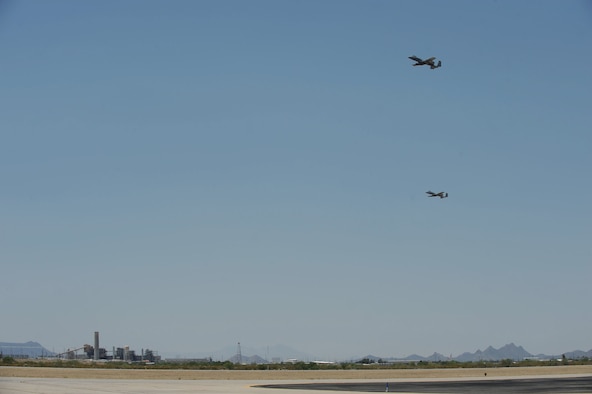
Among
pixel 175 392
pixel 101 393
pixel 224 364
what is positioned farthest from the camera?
pixel 224 364

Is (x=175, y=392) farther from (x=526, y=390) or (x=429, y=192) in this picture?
(x=429, y=192)

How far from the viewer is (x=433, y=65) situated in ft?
297

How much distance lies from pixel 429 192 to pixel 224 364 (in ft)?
209

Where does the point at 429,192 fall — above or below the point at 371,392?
above

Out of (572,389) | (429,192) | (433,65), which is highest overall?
(433,65)

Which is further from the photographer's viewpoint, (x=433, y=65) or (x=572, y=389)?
(x=433, y=65)

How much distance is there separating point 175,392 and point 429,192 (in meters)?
65.1

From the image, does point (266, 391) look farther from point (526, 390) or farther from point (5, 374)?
point (5, 374)

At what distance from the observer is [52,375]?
10031 cm

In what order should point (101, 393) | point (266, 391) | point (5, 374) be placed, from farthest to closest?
point (5, 374), point (266, 391), point (101, 393)

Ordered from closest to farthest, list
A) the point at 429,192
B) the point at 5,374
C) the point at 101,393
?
1. the point at 101,393
2. the point at 5,374
3. the point at 429,192

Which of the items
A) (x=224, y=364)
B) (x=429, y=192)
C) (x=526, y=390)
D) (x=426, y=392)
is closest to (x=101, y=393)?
(x=426, y=392)

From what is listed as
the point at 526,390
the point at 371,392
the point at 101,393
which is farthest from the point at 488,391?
the point at 101,393

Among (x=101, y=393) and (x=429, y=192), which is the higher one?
(x=429, y=192)
